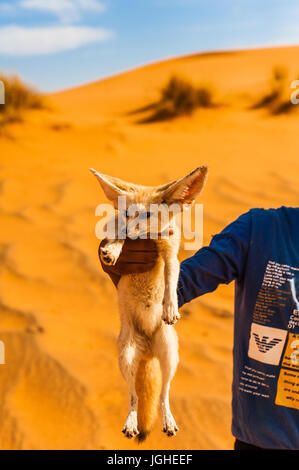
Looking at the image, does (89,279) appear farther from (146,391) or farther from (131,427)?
(131,427)

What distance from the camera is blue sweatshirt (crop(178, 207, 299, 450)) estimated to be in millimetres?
2036

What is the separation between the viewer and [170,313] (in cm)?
137

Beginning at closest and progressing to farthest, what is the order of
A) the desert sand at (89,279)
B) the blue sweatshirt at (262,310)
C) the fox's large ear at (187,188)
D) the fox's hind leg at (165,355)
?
the fox's large ear at (187,188)
the fox's hind leg at (165,355)
the blue sweatshirt at (262,310)
the desert sand at (89,279)

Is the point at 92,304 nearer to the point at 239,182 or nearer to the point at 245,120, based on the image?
the point at 239,182

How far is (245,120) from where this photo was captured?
1070cm

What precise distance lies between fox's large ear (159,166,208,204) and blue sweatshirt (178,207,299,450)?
63 cm

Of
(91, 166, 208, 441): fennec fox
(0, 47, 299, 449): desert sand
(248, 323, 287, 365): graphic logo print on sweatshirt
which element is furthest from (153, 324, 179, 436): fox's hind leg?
(0, 47, 299, 449): desert sand

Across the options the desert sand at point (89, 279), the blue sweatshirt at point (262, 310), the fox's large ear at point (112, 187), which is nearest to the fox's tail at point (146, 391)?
the blue sweatshirt at point (262, 310)

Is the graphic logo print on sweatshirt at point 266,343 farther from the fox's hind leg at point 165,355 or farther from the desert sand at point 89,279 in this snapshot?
the desert sand at point 89,279

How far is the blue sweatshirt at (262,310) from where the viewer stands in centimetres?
204

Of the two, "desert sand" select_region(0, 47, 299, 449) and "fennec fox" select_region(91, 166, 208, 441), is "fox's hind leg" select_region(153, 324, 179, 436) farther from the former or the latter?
"desert sand" select_region(0, 47, 299, 449)

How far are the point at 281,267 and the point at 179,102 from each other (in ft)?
34.2

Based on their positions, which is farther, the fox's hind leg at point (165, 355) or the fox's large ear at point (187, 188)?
the fox's hind leg at point (165, 355)

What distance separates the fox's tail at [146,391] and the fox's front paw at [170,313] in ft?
0.98
